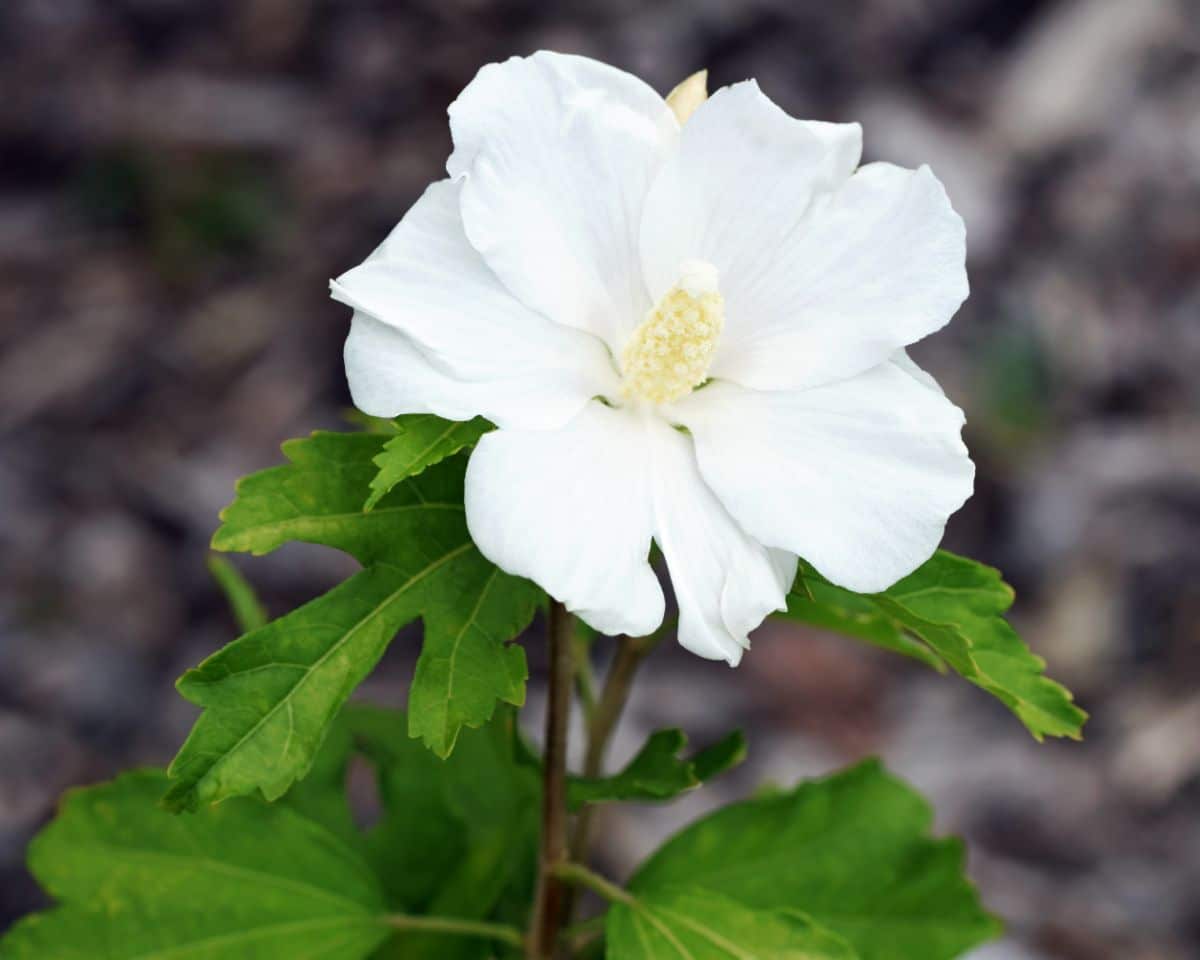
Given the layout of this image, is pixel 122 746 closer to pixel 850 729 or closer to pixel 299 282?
pixel 299 282

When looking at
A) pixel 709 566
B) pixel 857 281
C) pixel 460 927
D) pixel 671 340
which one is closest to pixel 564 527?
pixel 709 566

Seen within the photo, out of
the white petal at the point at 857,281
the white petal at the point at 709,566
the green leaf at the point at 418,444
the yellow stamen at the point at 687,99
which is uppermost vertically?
the yellow stamen at the point at 687,99

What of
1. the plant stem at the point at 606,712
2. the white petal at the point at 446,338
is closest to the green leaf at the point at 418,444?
the white petal at the point at 446,338

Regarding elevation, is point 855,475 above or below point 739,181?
below

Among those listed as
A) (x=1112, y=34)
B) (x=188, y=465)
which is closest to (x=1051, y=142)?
(x=1112, y=34)

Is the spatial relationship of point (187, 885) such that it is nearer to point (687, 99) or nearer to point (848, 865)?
point (848, 865)

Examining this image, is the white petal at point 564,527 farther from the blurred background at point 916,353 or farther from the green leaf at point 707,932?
the blurred background at point 916,353

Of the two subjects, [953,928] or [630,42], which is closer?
[953,928]
